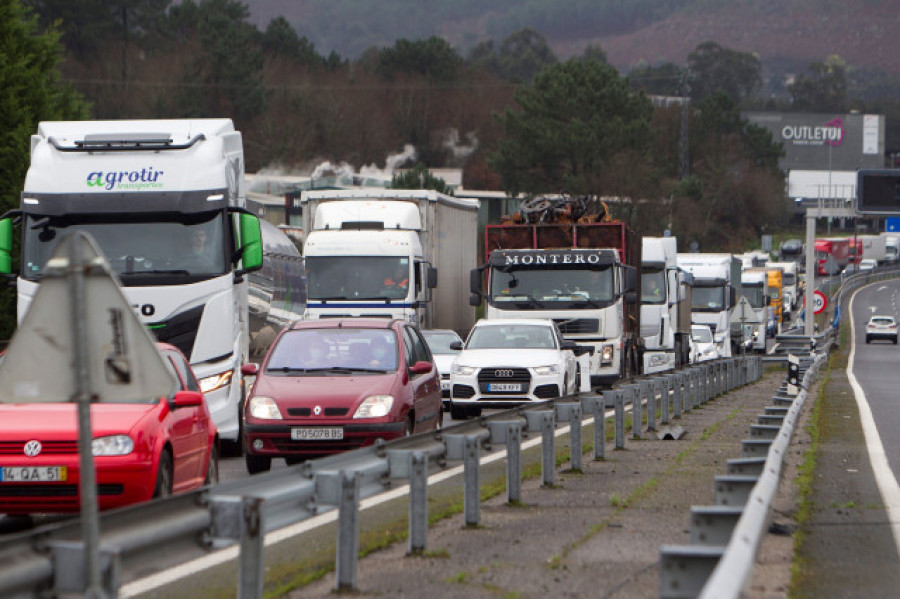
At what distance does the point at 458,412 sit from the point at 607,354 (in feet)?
19.0

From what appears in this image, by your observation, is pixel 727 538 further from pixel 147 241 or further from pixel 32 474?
pixel 147 241

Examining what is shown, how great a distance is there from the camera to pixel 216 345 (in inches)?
702

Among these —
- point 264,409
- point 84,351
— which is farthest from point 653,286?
point 84,351

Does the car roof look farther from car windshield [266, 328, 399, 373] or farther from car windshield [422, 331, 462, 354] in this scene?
car windshield [422, 331, 462, 354]

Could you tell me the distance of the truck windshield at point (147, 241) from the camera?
17.8 m

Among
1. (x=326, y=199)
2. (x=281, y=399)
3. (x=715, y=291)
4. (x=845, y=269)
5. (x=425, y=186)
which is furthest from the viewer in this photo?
(x=845, y=269)

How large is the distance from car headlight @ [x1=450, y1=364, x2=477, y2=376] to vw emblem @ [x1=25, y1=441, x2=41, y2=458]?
14734 mm

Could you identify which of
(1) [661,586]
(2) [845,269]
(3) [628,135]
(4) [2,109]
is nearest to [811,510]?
(1) [661,586]

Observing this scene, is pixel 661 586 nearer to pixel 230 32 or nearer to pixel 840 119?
pixel 230 32

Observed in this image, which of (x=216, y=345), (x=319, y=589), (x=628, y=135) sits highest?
(x=628, y=135)

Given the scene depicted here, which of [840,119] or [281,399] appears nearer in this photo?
[281,399]

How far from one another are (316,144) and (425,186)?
2440cm

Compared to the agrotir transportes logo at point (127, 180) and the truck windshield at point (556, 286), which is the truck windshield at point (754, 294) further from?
the agrotir transportes logo at point (127, 180)

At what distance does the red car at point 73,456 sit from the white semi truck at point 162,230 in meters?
5.89
